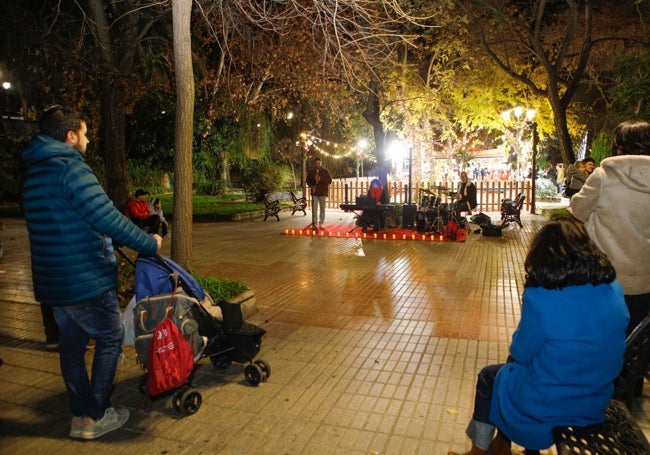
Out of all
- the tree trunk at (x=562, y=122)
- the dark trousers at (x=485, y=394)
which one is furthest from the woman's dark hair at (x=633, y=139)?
the tree trunk at (x=562, y=122)

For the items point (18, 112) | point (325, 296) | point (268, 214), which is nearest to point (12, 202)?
point (18, 112)

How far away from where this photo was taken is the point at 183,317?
3686 millimetres

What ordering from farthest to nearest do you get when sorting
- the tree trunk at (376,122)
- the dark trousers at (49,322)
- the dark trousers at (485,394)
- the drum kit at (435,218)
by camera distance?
1. the tree trunk at (376,122)
2. the drum kit at (435,218)
3. the dark trousers at (49,322)
4. the dark trousers at (485,394)

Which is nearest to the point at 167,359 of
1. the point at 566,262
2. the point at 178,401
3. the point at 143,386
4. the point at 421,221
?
the point at 178,401

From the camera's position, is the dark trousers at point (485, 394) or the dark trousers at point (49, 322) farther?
the dark trousers at point (49, 322)

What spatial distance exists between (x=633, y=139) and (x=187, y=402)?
379 cm

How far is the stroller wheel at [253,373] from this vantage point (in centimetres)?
426

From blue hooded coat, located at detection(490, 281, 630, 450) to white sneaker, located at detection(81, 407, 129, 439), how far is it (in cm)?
274

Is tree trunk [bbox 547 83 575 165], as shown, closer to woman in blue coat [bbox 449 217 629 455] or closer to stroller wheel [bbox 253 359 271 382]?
stroller wheel [bbox 253 359 271 382]

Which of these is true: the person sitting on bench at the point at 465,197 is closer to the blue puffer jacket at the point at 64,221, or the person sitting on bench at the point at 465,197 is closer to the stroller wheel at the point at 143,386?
the stroller wheel at the point at 143,386

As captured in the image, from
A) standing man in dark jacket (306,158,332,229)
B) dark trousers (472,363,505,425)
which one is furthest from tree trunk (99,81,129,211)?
dark trousers (472,363,505,425)

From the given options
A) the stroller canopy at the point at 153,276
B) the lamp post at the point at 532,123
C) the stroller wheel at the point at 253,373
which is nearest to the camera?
the stroller canopy at the point at 153,276

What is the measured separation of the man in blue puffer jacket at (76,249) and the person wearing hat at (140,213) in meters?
5.28

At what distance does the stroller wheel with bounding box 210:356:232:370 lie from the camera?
4527mm
